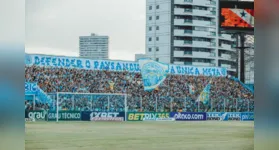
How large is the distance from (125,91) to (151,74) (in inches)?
78.0

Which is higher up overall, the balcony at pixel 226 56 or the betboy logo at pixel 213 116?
the balcony at pixel 226 56

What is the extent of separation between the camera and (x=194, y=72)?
3259 centimetres

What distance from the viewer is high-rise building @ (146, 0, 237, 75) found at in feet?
173

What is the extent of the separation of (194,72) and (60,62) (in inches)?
387

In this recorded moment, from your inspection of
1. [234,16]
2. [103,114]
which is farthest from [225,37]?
[103,114]

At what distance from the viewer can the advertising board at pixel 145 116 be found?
924 inches

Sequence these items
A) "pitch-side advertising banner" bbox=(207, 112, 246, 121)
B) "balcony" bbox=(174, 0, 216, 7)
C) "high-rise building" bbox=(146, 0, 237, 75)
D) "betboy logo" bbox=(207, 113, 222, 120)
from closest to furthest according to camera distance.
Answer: "betboy logo" bbox=(207, 113, 222, 120) → "pitch-side advertising banner" bbox=(207, 112, 246, 121) → "high-rise building" bbox=(146, 0, 237, 75) → "balcony" bbox=(174, 0, 216, 7)

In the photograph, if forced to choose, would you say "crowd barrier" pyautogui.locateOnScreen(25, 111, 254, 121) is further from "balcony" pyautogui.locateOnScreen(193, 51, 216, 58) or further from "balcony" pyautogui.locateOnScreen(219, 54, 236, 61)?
"balcony" pyautogui.locateOnScreen(219, 54, 236, 61)

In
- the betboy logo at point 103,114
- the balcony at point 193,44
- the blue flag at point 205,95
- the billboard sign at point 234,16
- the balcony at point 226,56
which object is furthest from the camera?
the balcony at point 226,56

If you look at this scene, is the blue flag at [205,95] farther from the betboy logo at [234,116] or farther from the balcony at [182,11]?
the balcony at [182,11]

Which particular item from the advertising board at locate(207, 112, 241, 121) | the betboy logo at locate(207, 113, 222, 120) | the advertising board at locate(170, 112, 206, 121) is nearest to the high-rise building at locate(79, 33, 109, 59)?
the advertising board at locate(207, 112, 241, 121)

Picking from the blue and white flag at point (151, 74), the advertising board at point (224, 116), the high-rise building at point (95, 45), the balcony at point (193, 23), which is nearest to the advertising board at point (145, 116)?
the advertising board at point (224, 116)

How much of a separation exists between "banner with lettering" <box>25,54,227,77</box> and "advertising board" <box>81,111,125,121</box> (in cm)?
477
